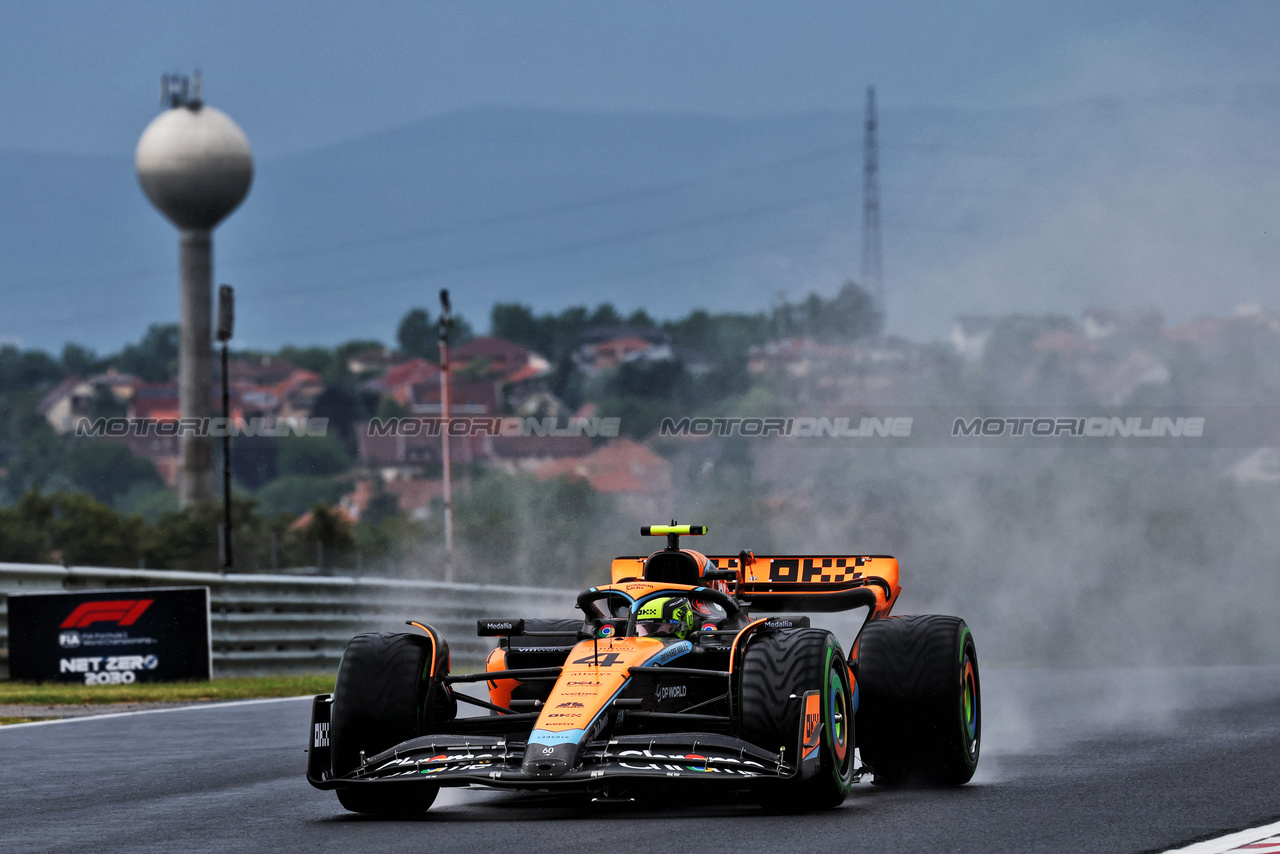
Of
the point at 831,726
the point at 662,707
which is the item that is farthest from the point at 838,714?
the point at 662,707

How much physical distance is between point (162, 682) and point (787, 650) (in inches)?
469

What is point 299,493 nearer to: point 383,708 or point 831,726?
point 383,708

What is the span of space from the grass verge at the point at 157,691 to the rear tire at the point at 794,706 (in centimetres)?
910

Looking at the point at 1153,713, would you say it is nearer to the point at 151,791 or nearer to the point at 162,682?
the point at 151,791

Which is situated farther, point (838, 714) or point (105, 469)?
point (105, 469)

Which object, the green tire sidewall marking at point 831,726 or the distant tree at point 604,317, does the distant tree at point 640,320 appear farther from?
the green tire sidewall marking at point 831,726

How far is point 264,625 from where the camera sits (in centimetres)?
2094

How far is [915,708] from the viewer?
9.84m

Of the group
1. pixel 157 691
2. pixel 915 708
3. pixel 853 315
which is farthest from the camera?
pixel 853 315

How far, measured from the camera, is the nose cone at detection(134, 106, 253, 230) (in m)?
70.4

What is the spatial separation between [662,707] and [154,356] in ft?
482

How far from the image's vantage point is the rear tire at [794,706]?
833 centimetres

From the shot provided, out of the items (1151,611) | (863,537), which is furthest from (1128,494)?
(863,537)

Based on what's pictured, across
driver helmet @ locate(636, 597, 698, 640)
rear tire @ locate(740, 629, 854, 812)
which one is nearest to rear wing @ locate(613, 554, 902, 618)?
driver helmet @ locate(636, 597, 698, 640)
